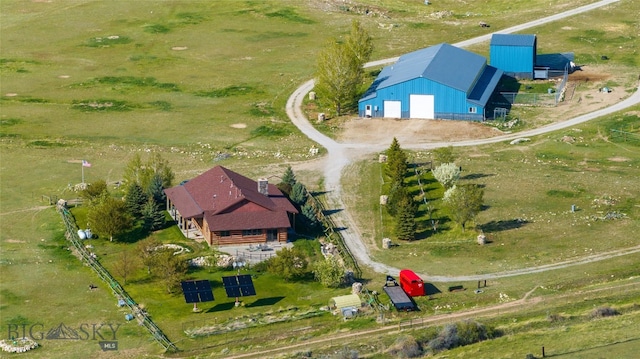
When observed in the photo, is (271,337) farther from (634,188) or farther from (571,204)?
(634,188)

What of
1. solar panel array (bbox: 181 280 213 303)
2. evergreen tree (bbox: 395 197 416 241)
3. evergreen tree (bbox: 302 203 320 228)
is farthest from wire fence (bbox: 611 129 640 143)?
solar panel array (bbox: 181 280 213 303)

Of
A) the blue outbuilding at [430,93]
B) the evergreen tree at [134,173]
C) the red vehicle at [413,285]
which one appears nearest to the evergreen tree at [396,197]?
the red vehicle at [413,285]

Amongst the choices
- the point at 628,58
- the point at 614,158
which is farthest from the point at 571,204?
the point at 628,58

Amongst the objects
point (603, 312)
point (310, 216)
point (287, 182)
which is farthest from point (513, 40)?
point (603, 312)

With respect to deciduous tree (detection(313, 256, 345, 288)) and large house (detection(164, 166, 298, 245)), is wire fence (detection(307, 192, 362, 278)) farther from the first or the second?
large house (detection(164, 166, 298, 245))

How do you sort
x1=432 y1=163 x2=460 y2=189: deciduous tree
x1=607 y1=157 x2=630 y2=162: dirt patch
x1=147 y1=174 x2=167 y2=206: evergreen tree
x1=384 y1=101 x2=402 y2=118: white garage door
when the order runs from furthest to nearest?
x1=384 y1=101 x2=402 y2=118: white garage door < x1=607 y1=157 x2=630 y2=162: dirt patch < x1=432 y1=163 x2=460 y2=189: deciduous tree < x1=147 y1=174 x2=167 y2=206: evergreen tree

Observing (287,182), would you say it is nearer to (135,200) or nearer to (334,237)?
(334,237)
